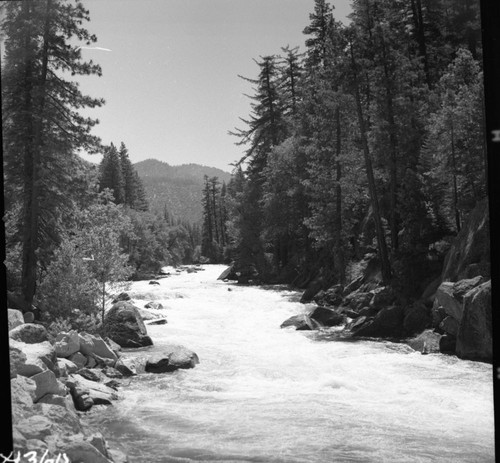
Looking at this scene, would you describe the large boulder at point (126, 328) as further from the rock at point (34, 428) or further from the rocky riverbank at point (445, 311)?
the rock at point (34, 428)

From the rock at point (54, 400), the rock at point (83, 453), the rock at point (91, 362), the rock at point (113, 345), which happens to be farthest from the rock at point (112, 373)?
the rock at point (83, 453)

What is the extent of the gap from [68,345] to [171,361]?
2883mm

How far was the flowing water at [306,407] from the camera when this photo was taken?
800cm

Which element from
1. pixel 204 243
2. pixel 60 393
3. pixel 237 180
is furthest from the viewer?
pixel 204 243

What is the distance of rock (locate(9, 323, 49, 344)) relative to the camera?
39.3 feet

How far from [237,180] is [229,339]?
1247 inches

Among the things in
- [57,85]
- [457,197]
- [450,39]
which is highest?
[450,39]

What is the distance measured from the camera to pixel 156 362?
14.0 metres

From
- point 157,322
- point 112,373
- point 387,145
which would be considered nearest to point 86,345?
point 112,373

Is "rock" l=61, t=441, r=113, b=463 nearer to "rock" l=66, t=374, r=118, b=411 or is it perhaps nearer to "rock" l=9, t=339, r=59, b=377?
"rock" l=9, t=339, r=59, b=377

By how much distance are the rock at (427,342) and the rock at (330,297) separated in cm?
887

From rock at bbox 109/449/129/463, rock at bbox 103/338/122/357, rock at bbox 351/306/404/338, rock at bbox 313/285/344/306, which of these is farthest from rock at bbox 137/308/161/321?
rock at bbox 109/449/129/463

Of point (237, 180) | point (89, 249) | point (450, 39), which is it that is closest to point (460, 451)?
point (89, 249)

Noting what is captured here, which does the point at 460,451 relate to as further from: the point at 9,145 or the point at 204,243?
the point at 204,243
